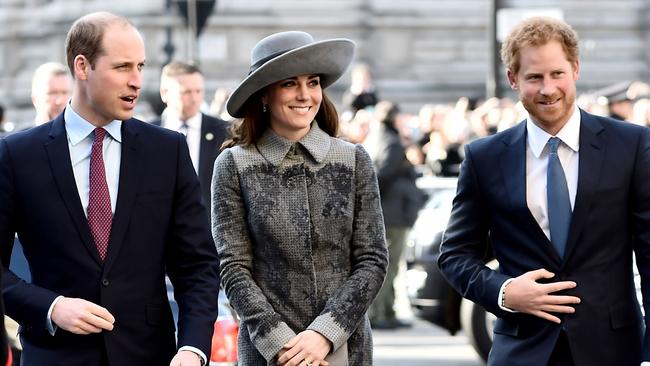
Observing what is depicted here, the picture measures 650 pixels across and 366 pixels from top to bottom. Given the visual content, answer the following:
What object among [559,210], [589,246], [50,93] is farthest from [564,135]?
[50,93]

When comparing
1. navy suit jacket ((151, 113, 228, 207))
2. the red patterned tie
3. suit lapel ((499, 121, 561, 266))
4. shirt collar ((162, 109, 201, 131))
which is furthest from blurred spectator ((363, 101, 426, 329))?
the red patterned tie

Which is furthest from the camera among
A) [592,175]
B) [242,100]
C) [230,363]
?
[230,363]

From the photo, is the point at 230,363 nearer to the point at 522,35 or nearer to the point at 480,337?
the point at 522,35

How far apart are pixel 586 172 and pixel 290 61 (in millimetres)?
1112

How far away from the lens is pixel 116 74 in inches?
207

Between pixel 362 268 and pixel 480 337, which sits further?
pixel 480 337

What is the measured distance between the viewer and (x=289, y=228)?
5.67 m

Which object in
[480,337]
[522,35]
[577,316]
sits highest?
[522,35]

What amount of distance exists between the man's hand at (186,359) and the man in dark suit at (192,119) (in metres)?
4.53

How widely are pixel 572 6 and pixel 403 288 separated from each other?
1674 cm

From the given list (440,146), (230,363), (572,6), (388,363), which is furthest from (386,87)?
(230,363)

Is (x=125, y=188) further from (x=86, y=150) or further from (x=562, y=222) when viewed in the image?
(x=562, y=222)

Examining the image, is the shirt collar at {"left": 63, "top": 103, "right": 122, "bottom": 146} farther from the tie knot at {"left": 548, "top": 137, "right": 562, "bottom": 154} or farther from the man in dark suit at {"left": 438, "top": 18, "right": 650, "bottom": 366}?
the tie knot at {"left": 548, "top": 137, "right": 562, "bottom": 154}

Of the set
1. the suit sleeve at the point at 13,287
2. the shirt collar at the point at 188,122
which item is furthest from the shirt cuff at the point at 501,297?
the shirt collar at the point at 188,122
